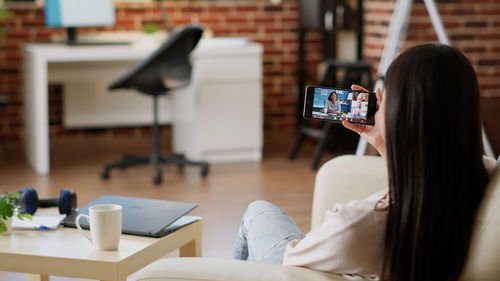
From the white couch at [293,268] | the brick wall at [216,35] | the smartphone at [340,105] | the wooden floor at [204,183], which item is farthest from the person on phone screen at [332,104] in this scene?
the brick wall at [216,35]

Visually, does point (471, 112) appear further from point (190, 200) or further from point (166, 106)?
point (166, 106)

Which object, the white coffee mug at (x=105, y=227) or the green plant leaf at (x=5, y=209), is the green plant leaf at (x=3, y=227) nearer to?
the green plant leaf at (x=5, y=209)

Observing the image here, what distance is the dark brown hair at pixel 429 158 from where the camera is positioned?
1208 millimetres

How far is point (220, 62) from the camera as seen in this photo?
14.9ft

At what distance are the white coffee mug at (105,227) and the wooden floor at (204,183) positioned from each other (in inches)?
48.5

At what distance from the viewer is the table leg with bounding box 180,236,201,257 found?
6.72 feet

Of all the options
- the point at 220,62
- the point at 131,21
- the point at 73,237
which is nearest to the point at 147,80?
the point at 220,62

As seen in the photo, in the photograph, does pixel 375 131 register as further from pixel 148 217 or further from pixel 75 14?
pixel 75 14

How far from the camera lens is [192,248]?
205cm

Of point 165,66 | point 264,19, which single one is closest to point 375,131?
point 165,66

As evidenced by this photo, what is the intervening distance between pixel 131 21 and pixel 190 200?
2116 mm

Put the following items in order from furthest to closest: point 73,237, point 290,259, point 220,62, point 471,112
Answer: point 220,62 < point 73,237 < point 290,259 < point 471,112

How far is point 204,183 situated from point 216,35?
5.92 feet

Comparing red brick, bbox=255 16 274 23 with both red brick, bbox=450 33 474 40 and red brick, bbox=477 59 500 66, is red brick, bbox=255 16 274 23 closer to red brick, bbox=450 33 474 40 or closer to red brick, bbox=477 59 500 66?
red brick, bbox=450 33 474 40
